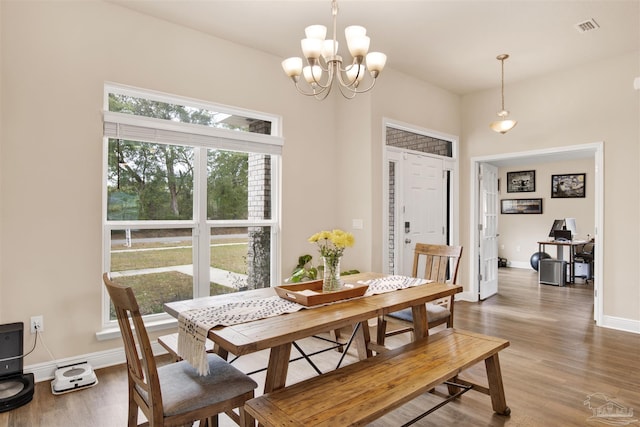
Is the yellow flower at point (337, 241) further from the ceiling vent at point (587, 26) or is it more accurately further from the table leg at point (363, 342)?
the ceiling vent at point (587, 26)

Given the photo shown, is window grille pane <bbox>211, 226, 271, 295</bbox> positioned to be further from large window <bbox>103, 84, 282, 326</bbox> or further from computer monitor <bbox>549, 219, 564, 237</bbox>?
computer monitor <bbox>549, 219, 564, 237</bbox>

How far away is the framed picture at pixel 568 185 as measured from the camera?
7.77 meters

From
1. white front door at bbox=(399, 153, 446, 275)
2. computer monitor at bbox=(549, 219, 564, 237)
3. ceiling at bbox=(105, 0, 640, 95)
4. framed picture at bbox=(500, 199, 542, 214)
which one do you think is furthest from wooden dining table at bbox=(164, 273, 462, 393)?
framed picture at bbox=(500, 199, 542, 214)

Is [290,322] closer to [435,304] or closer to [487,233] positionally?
[435,304]

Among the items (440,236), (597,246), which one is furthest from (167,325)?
(597,246)

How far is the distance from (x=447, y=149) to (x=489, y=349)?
12.4ft

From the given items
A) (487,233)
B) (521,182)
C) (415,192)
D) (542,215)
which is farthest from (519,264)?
(415,192)

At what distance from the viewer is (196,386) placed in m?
1.70

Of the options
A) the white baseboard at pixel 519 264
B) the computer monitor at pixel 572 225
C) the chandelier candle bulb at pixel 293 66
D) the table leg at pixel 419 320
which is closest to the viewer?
the chandelier candle bulb at pixel 293 66

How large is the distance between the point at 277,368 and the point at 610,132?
446 centimetres

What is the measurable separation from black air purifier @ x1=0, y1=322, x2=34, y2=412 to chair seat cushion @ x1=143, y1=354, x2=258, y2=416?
1462 millimetres

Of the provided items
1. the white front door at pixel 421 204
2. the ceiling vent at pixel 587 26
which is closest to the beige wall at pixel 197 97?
the white front door at pixel 421 204

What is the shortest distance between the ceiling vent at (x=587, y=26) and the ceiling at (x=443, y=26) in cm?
3

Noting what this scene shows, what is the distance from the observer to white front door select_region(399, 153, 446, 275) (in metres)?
4.73
